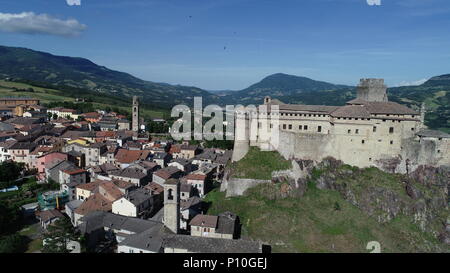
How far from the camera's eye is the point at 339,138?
41156mm

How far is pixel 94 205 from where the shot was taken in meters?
38.8

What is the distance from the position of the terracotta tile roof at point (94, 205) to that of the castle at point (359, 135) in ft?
65.5

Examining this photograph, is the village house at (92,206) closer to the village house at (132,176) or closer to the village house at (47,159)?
the village house at (132,176)

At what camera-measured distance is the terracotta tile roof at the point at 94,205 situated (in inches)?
1492

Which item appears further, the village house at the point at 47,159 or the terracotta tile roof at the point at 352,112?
A: the village house at the point at 47,159

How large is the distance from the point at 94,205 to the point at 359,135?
3468 cm

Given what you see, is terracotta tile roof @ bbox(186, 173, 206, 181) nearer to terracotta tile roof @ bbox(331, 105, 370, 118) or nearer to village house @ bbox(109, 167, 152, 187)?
village house @ bbox(109, 167, 152, 187)

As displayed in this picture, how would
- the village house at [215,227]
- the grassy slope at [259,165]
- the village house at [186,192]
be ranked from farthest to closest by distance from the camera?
the village house at [186,192] < the grassy slope at [259,165] < the village house at [215,227]

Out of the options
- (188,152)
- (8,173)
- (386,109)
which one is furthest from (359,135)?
(8,173)

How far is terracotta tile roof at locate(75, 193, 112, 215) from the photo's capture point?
3791cm

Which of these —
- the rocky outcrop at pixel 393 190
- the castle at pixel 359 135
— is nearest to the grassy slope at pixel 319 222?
the rocky outcrop at pixel 393 190

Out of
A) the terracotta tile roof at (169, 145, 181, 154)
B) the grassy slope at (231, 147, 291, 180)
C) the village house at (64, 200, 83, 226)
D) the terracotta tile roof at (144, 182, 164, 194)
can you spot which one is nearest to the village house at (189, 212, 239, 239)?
the grassy slope at (231, 147, 291, 180)

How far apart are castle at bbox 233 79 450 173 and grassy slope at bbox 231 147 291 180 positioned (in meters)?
1.37
